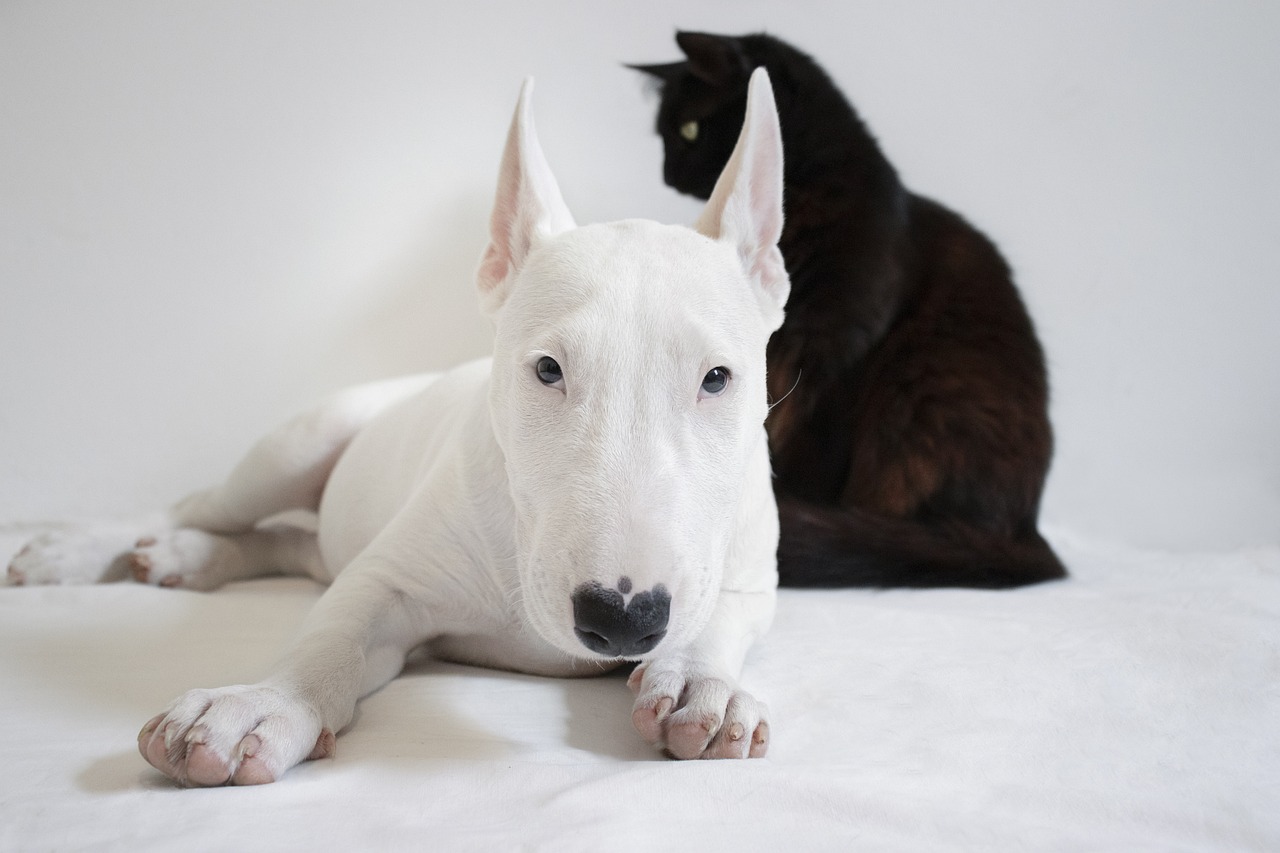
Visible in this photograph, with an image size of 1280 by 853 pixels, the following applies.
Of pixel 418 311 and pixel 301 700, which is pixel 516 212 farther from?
pixel 418 311

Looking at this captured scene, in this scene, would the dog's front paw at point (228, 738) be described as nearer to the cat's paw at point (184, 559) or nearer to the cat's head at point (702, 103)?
the cat's paw at point (184, 559)

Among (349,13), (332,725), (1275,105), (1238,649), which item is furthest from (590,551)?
(1275,105)

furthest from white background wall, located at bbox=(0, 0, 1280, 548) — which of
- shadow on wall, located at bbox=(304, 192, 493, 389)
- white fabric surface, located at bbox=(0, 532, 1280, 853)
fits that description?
white fabric surface, located at bbox=(0, 532, 1280, 853)

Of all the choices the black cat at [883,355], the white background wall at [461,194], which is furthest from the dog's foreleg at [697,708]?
the white background wall at [461,194]

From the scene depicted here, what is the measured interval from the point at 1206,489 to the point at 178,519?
137 inches

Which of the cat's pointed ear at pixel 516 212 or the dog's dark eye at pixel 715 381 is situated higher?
the cat's pointed ear at pixel 516 212

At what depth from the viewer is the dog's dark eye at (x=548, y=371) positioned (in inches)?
53.9

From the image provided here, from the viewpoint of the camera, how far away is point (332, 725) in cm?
134

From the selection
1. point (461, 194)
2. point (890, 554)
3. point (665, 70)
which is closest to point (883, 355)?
point (890, 554)

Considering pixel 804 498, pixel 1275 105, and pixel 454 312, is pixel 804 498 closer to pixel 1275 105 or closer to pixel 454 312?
pixel 454 312

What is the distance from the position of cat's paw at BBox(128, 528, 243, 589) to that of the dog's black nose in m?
1.62

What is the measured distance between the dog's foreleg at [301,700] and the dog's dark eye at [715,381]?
2.13 ft

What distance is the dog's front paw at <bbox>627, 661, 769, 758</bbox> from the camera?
4.30 feet

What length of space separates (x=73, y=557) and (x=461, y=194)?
72.2 inches
